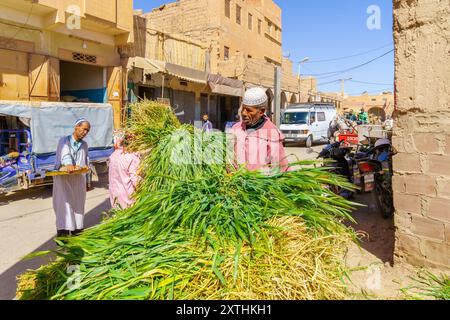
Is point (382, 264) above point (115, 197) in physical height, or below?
below

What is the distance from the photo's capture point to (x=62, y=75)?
13.7m

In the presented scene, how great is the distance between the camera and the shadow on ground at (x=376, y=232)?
325 cm

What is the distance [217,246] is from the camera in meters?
1.76

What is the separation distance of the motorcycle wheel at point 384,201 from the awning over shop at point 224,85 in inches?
458

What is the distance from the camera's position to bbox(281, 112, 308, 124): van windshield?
17.6 m

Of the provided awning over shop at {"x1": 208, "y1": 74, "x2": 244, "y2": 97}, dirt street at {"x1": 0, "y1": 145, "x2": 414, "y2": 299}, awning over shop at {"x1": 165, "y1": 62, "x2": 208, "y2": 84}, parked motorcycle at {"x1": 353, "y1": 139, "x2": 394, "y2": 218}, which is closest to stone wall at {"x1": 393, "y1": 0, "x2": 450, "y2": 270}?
dirt street at {"x1": 0, "y1": 145, "x2": 414, "y2": 299}

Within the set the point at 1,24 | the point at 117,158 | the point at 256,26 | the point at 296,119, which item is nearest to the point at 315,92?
the point at 256,26

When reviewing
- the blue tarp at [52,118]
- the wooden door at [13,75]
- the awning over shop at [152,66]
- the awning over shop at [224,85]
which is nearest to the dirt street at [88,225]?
the blue tarp at [52,118]

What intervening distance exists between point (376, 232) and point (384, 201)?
0.90 m

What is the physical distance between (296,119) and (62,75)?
1150 centimetres

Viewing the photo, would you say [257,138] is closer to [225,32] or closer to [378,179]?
[378,179]

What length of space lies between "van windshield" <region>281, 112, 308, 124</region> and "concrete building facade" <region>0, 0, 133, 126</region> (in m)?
9.26

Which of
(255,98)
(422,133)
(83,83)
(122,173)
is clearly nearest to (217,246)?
(255,98)

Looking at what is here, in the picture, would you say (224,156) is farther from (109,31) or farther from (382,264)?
(109,31)
